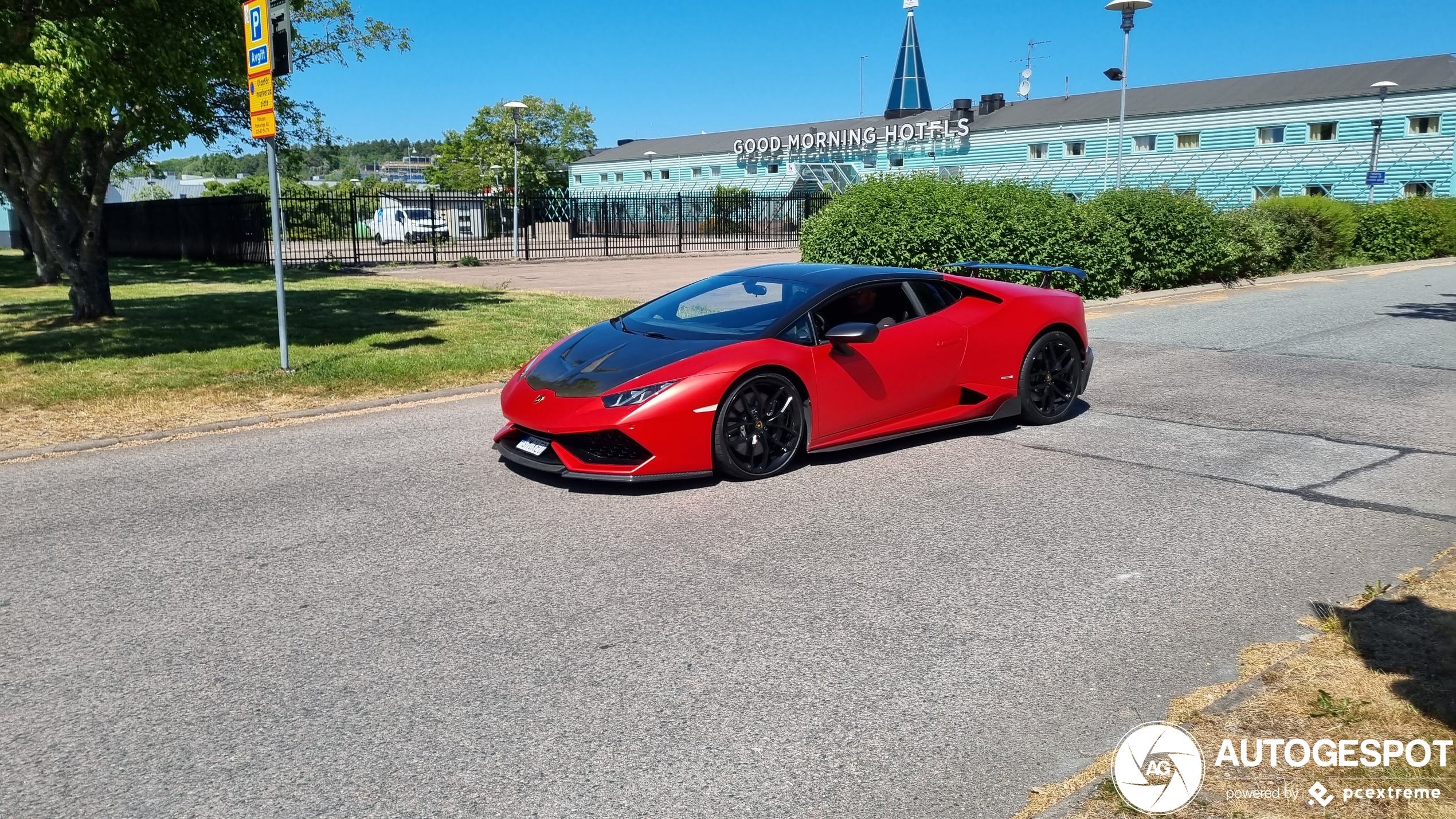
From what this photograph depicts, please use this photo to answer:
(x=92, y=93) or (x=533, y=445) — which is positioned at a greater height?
(x=92, y=93)

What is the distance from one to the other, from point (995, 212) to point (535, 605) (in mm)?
13696

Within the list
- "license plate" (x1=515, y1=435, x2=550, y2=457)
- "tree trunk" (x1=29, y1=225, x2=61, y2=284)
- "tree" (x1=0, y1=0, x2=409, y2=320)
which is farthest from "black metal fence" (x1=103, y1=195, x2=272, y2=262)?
"license plate" (x1=515, y1=435, x2=550, y2=457)

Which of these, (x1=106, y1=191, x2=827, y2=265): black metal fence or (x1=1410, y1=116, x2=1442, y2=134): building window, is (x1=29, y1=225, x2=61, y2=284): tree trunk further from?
(x1=1410, y1=116, x2=1442, y2=134): building window

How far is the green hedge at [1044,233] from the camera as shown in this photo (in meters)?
16.2

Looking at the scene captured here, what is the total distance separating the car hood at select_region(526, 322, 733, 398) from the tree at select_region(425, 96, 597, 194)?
69.3 m

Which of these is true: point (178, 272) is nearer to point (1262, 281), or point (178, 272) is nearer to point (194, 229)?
point (194, 229)

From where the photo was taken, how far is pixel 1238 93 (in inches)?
1955

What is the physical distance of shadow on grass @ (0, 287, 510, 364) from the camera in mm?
12109

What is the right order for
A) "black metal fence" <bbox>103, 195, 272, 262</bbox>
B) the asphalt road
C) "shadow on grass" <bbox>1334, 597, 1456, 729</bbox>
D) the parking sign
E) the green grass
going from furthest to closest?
"black metal fence" <bbox>103, 195, 272, 262</bbox> → the parking sign → the green grass → "shadow on grass" <bbox>1334, 597, 1456, 729</bbox> → the asphalt road

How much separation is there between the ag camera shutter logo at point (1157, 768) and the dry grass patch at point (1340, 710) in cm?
3

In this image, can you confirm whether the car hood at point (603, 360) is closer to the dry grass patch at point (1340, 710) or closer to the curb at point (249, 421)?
the curb at point (249, 421)

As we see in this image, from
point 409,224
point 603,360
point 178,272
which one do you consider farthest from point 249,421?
point 409,224

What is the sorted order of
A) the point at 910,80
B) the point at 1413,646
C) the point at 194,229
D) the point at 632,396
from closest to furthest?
the point at 1413,646 → the point at 632,396 → the point at 194,229 → the point at 910,80

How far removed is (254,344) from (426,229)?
1300 inches
